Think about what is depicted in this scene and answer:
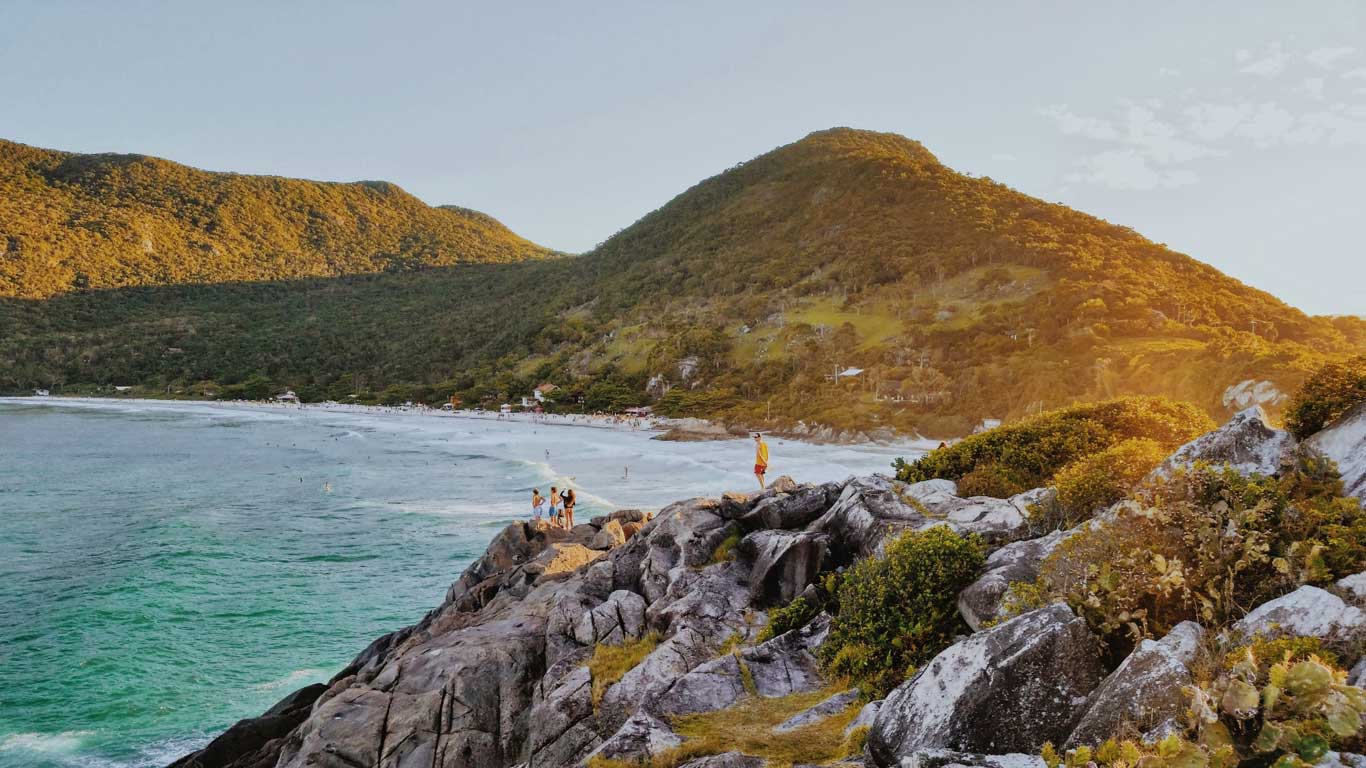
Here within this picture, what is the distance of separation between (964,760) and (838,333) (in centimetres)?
11522

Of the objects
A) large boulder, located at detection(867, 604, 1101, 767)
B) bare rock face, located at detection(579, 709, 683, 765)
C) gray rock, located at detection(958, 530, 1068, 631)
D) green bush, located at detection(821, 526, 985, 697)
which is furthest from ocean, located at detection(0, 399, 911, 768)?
gray rock, located at detection(958, 530, 1068, 631)

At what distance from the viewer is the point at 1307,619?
246 inches

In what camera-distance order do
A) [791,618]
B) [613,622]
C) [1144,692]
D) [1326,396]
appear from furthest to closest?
[613,622] → [791,618] → [1326,396] → [1144,692]

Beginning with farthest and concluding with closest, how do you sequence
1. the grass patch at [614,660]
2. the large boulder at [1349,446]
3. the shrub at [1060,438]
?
the shrub at [1060,438]
the grass patch at [614,660]
the large boulder at [1349,446]

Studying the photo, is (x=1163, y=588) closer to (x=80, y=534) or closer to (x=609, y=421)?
(x=80, y=534)

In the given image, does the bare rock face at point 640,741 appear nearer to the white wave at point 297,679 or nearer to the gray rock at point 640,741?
the gray rock at point 640,741

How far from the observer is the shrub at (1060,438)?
48.6ft

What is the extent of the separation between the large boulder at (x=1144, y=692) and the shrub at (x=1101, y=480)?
16.0 ft

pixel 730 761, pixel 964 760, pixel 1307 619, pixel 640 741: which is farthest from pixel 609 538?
pixel 1307 619

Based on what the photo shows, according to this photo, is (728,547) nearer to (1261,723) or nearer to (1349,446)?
(1349,446)

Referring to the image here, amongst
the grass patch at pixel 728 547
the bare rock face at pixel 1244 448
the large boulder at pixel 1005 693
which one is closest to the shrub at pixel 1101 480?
the bare rock face at pixel 1244 448

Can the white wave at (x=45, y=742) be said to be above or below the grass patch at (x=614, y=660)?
below

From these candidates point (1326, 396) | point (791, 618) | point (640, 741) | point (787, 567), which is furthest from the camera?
point (787, 567)

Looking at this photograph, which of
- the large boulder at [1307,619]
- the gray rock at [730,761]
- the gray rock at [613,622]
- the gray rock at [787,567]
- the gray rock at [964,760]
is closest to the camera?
the large boulder at [1307,619]
